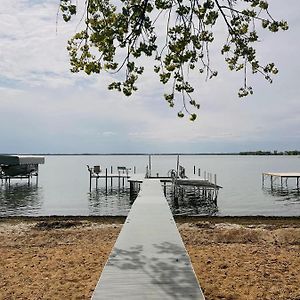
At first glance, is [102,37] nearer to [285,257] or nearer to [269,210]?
[285,257]

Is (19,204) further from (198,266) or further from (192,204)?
(198,266)

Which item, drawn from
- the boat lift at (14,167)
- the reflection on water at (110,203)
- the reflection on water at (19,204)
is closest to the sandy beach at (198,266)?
the reflection on water at (110,203)

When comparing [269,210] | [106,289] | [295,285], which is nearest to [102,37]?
[106,289]

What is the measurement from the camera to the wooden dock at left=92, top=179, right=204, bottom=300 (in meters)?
5.07

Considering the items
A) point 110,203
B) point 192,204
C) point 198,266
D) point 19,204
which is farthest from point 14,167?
point 198,266

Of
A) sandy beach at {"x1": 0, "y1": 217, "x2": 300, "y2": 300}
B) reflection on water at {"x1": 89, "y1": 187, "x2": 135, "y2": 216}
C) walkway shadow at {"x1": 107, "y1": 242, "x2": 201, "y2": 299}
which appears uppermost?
walkway shadow at {"x1": 107, "y1": 242, "x2": 201, "y2": 299}

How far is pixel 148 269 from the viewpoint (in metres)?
6.11

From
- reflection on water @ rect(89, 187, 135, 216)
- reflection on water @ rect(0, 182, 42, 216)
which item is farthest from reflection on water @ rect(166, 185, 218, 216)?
reflection on water @ rect(0, 182, 42, 216)

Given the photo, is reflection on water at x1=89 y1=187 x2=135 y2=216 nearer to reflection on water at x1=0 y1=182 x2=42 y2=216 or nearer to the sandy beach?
reflection on water at x1=0 y1=182 x2=42 y2=216

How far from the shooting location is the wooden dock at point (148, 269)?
5.07m

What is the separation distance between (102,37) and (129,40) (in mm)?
714

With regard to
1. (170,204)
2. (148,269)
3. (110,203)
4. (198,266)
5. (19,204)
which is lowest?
(19,204)

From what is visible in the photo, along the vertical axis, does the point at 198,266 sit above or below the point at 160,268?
below

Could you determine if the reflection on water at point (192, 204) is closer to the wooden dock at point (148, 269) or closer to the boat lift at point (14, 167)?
the wooden dock at point (148, 269)
